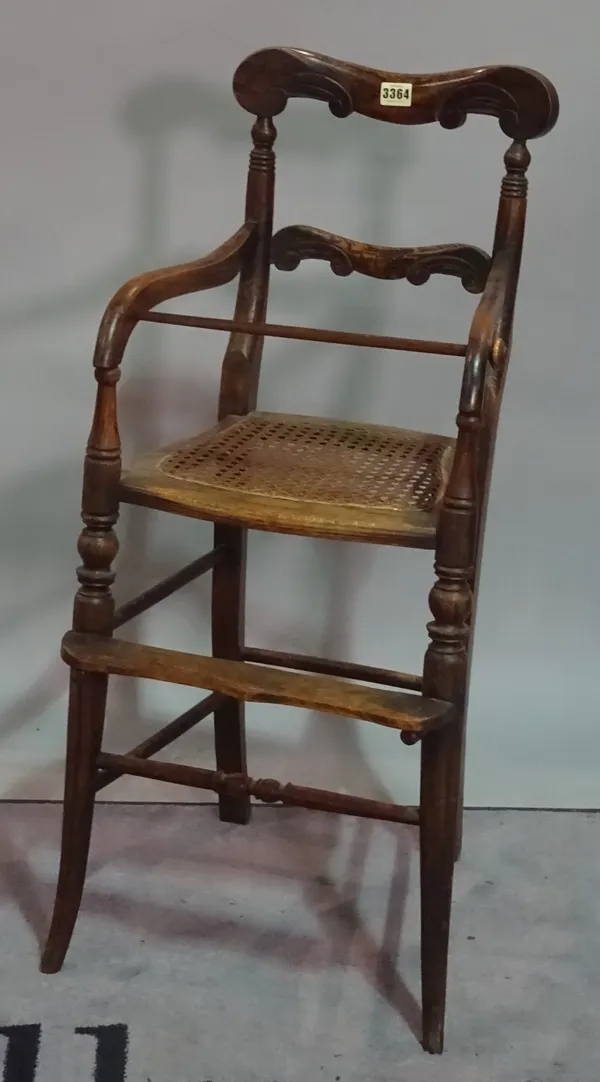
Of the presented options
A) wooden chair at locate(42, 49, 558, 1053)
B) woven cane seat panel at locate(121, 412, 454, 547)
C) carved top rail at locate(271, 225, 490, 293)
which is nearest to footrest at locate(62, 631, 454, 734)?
wooden chair at locate(42, 49, 558, 1053)

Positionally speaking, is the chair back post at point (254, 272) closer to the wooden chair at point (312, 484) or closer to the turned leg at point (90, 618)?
the wooden chair at point (312, 484)

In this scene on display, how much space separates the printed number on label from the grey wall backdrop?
21 centimetres

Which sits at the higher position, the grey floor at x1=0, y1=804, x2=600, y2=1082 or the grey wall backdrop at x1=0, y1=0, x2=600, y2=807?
the grey wall backdrop at x1=0, y1=0, x2=600, y2=807

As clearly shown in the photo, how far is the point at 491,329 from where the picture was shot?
87 cm

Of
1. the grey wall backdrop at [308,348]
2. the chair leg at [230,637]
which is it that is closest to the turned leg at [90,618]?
the chair leg at [230,637]

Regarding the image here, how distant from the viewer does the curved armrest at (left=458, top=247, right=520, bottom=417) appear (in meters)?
0.85

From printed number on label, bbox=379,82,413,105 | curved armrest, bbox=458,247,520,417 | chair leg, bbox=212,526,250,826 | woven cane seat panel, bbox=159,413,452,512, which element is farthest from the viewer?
chair leg, bbox=212,526,250,826

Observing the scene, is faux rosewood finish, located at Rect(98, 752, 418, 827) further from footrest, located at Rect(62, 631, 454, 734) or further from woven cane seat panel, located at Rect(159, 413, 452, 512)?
woven cane seat panel, located at Rect(159, 413, 452, 512)

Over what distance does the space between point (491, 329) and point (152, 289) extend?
30 cm

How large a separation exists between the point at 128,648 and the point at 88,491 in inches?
5.5

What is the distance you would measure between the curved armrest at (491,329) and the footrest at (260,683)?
24cm

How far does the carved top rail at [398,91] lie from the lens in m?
1.02

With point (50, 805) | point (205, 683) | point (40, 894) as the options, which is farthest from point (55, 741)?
point (205, 683)

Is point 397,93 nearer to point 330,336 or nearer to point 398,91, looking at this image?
point 398,91
